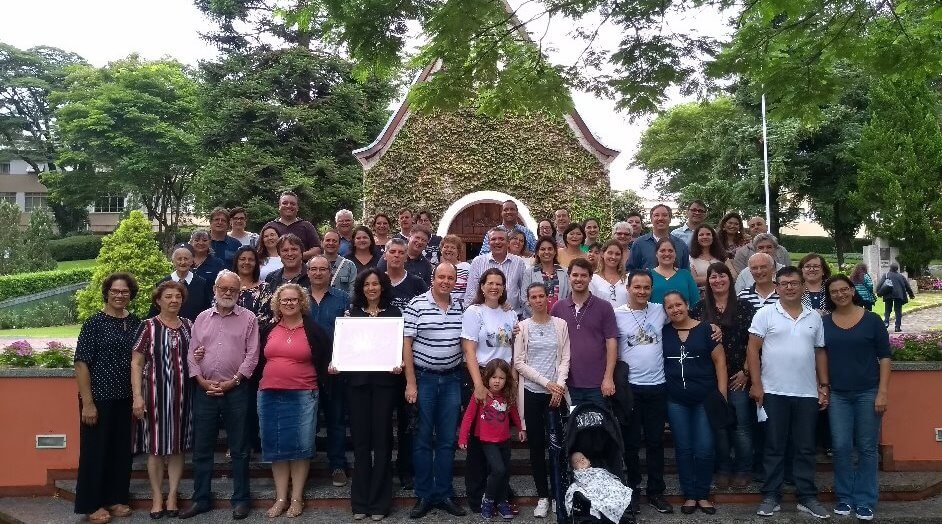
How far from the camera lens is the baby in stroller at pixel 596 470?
15.1ft

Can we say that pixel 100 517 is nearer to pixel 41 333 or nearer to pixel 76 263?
pixel 41 333

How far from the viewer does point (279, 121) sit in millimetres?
22688

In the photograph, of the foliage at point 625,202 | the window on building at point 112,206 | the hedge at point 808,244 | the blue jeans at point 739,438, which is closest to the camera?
the blue jeans at point 739,438

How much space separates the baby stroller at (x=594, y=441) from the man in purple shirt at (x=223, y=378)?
249cm

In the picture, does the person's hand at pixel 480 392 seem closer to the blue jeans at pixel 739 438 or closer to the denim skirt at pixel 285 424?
the denim skirt at pixel 285 424

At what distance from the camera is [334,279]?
6230 millimetres

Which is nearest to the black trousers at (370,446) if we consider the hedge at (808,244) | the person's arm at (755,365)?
the person's arm at (755,365)

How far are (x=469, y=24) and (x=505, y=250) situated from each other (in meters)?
2.03

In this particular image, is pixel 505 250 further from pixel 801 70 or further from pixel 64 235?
pixel 64 235

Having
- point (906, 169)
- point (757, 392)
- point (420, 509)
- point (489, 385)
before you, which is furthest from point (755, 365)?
point (906, 169)

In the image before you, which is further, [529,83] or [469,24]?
[529,83]

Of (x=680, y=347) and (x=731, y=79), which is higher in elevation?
(x=731, y=79)

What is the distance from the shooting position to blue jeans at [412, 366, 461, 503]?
17.0 ft

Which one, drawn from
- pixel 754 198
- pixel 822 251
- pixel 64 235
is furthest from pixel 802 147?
pixel 64 235
